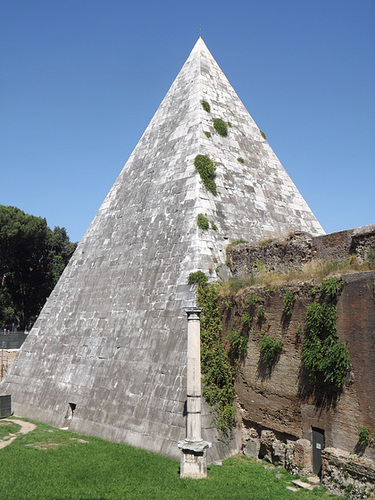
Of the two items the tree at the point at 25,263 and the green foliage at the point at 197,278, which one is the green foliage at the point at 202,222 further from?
the tree at the point at 25,263

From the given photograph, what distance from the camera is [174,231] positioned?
1347cm

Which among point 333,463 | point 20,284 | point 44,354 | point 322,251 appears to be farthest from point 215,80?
point 20,284

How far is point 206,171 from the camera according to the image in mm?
14328

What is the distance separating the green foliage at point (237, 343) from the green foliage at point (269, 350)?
25.2 inches

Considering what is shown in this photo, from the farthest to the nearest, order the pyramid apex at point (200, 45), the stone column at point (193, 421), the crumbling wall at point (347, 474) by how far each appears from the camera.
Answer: the pyramid apex at point (200, 45) < the stone column at point (193, 421) < the crumbling wall at point (347, 474)

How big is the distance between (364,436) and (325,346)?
1.73 m

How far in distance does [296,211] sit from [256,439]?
940cm

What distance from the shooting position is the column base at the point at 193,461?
8.67m

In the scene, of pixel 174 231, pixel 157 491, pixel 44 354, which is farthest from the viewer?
pixel 44 354

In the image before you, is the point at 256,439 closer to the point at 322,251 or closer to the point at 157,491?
the point at 157,491

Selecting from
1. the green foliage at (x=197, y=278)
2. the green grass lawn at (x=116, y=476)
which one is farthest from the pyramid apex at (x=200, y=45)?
the green grass lawn at (x=116, y=476)

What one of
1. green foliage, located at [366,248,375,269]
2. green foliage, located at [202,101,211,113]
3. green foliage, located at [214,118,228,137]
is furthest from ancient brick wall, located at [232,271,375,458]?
green foliage, located at [202,101,211,113]

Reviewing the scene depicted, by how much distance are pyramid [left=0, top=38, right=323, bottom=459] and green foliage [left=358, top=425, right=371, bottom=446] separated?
329 cm

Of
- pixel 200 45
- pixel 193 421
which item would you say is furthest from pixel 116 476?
pixel 200 45
